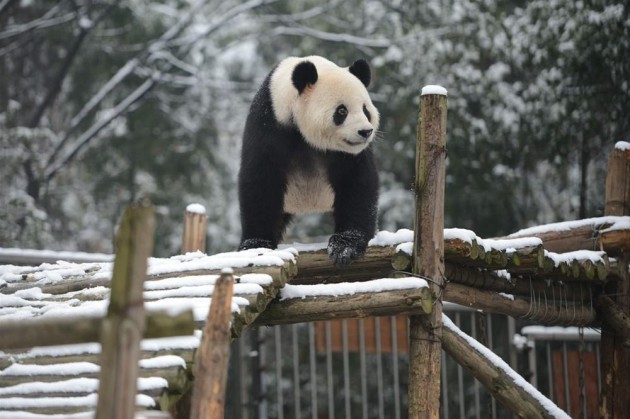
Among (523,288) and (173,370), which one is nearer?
(173,370)

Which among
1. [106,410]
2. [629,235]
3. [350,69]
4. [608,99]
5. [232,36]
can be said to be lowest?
[106,410]

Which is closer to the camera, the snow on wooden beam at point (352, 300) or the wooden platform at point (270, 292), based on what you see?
the wooden platform at point (270, 292)

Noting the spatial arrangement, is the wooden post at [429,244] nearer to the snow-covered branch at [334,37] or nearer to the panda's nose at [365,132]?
the panda's nose at [365,132]

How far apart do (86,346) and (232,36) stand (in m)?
11.9

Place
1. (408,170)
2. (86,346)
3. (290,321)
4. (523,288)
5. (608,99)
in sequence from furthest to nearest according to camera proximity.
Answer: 1. (408,170)
2. (608,99)
3. (523,288)
4. (290,321)
5. (86,346)

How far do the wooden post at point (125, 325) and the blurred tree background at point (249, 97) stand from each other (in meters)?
6.96

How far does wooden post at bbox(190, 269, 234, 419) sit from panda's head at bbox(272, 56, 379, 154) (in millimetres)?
2301

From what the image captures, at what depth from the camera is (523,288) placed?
16.9ft

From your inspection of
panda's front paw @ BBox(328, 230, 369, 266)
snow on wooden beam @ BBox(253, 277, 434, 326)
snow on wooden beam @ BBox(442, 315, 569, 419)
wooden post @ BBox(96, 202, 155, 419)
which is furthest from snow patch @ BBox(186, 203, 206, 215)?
wooden post @ BBox(96, 202, 155, 419)

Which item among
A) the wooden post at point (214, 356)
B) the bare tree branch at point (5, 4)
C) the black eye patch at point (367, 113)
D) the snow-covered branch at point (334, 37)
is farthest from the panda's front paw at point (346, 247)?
the bare tree branch at point (5, 4)

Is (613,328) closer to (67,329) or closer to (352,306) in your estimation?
(352,306)

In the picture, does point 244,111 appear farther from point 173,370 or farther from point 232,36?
point 173,370

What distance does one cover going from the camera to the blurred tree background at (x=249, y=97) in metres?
8.96

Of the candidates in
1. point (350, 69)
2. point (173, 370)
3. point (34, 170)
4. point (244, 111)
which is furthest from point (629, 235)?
point (244, 111)
